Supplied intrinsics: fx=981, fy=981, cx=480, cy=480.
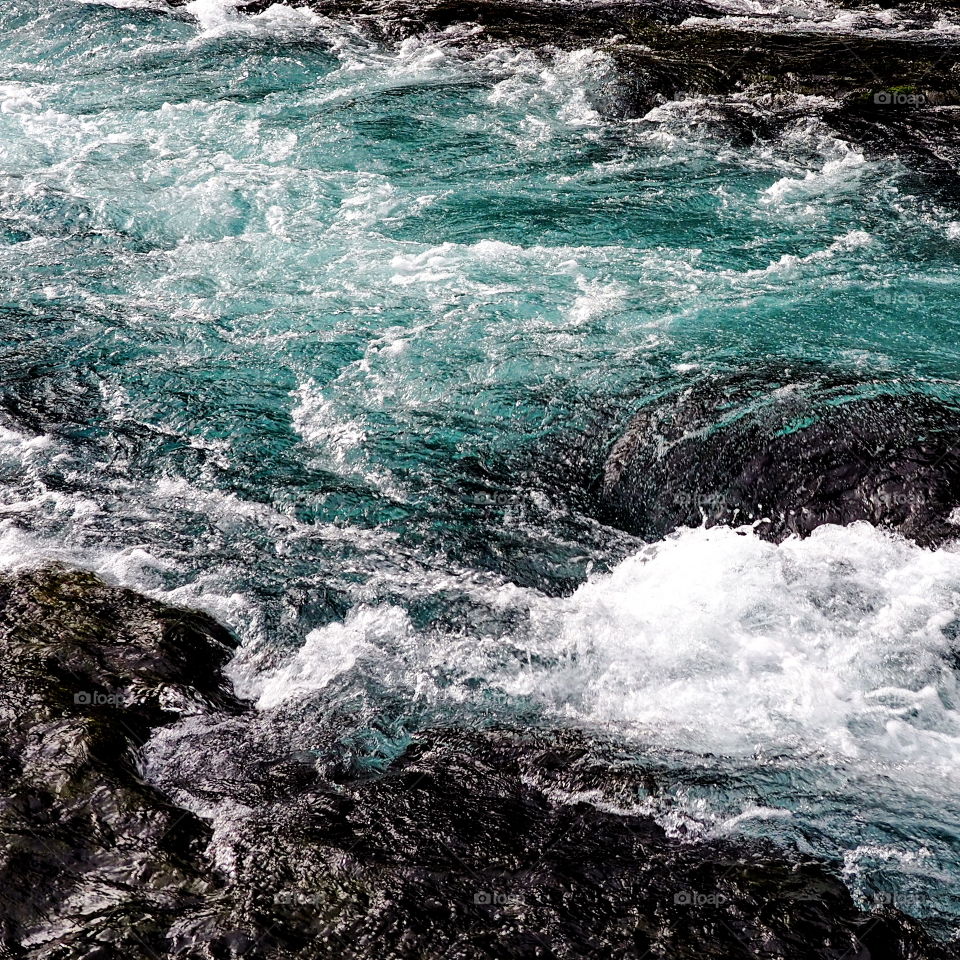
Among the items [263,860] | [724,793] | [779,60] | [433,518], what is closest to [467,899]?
[263,860]

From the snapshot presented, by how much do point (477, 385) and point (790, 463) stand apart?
2806 mm

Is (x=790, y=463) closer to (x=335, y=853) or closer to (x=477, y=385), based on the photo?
(x=477, y=385)

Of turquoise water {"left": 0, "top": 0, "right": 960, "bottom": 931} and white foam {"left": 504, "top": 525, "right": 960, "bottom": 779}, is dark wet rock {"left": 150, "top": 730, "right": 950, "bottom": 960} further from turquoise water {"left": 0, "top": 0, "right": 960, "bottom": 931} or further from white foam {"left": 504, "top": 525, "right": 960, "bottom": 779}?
white foam {"left": 504, "top": 525, "right": 960, "bottom": 779}

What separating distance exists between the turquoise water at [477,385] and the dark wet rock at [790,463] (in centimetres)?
26

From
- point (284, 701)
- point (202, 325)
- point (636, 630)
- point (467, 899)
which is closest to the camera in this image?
point (467, 899)

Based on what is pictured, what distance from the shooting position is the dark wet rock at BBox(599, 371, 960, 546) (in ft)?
21.9

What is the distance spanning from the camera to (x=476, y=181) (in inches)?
474

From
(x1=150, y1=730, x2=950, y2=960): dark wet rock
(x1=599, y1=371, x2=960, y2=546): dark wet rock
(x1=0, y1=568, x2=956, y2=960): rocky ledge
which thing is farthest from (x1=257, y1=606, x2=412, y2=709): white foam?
(x1=599, y1=371, x2=960, y2=546): dark wet rock

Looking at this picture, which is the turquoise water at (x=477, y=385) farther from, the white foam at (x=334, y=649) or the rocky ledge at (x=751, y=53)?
the rocky ledge at (x=751, y=53)

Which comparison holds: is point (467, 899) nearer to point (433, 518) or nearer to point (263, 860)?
point (263, 860)

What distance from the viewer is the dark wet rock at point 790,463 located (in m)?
6.66

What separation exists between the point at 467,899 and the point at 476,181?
31.3ft

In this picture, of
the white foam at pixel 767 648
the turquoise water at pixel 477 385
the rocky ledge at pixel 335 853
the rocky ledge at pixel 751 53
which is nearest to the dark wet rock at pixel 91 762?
the rocky ledge at pixel 335 853

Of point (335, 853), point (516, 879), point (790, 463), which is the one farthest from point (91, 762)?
point (790, 463)
